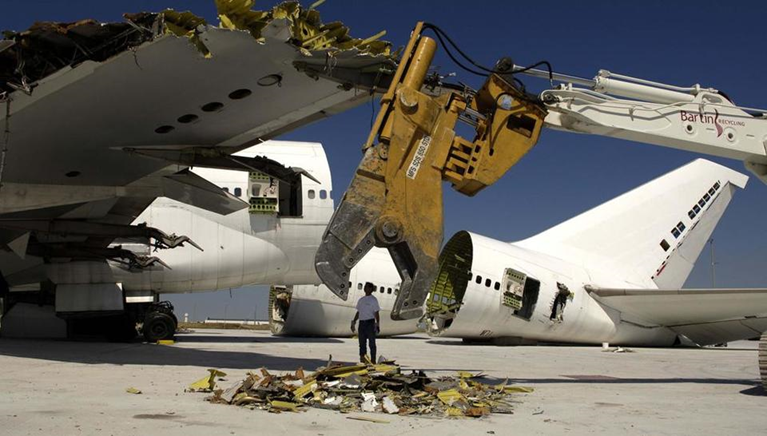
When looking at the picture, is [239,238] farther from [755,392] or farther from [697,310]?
[697,310]

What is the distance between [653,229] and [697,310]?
16.3 feet

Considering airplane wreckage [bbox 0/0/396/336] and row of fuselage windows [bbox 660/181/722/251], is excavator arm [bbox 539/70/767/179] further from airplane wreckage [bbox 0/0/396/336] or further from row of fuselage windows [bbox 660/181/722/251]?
row of fuselage windows [bbox 660/181/722/251]

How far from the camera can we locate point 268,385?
8484 mm

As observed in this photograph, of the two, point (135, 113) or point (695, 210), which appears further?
point (695, 210)

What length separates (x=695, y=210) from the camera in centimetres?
2795

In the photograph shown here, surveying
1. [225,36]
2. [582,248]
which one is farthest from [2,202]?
[582,248]

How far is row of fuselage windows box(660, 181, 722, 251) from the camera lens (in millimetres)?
27625

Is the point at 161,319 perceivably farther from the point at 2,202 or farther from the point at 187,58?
the point at 187,58

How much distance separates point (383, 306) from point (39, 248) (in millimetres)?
11382

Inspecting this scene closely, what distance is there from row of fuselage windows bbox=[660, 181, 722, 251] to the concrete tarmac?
1076 centimetres

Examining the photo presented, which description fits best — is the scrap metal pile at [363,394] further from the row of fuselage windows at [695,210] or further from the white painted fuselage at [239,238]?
the row of fuselage windows at [695,210]

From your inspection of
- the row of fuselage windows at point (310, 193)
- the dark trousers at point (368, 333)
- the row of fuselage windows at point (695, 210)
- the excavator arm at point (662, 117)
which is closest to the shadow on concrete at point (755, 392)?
the excavator arm at point (662, 117)

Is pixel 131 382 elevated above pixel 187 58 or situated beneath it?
situated beneath

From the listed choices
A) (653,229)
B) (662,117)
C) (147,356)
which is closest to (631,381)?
(662,117)
